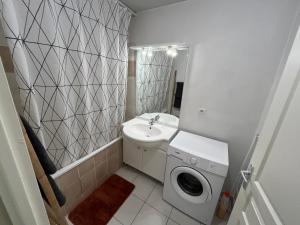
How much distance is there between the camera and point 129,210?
1474 mm

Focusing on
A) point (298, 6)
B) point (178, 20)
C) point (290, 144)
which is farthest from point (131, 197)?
point (298, 6)

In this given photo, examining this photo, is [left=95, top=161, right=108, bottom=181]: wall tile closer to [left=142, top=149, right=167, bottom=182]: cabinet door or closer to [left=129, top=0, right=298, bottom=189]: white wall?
[left=142, top=149, right=167, bottom=182]: cabinet door

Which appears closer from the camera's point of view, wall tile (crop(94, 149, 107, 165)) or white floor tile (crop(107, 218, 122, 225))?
white floor tile (crop(107, 218, 122, 225))

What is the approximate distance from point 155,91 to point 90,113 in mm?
921

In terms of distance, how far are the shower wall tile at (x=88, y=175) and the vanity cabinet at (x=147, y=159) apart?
6.5 inches

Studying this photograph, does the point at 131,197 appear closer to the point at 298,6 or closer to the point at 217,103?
the point at 217,103

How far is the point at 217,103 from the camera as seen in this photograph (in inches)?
56.9

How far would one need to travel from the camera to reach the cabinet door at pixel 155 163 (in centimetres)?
162

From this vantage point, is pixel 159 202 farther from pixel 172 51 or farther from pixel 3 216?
pixel 172 51

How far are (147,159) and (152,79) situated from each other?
3.68ft

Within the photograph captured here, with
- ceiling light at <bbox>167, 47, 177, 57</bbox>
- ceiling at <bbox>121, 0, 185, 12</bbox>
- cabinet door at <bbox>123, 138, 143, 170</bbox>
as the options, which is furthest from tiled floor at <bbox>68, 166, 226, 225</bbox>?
ceiling at <bbox>121, 0, 185, 12</bbox>

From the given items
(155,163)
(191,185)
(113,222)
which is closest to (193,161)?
(191,185)

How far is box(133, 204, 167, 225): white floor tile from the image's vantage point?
4.50 feet

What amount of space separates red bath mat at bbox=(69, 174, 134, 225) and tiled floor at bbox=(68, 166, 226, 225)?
0.07 meters
